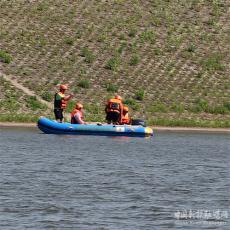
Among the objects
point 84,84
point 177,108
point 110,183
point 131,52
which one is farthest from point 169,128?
point 110,183

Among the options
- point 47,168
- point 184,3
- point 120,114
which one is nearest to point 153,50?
point 184,3

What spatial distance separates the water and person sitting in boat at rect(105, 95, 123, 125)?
8.73 feet

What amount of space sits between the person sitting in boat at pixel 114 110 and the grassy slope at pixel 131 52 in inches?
331

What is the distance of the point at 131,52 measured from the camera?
73.2 m

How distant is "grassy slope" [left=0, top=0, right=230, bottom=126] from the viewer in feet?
217

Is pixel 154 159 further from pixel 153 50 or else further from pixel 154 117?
pixel 153 50

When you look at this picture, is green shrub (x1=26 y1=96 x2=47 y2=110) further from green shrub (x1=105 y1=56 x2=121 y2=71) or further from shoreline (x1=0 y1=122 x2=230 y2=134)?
green shrub (x1=105 y1=56 x2=121 y2=71)

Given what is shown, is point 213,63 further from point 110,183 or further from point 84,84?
point 110,183

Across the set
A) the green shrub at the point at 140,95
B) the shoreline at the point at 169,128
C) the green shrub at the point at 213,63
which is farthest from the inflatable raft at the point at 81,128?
the green shrub at the point at 213,63

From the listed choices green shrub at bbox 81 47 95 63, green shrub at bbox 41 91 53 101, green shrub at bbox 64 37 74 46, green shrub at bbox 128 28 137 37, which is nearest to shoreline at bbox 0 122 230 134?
green shrub at bbox 41 91 53 101

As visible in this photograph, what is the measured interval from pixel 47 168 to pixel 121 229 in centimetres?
1186

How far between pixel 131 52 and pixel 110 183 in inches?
1665

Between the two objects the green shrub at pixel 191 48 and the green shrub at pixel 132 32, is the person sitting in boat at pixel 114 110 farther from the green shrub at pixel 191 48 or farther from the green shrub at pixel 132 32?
the green shrub at pixel 132 32

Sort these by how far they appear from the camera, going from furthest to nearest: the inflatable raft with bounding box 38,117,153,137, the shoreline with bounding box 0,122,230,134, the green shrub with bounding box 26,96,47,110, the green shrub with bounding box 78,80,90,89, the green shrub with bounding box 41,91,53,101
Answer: the green shrub with bounding box 78,80,90,89
the green shrub with bounding box 41,91,53,101
the green shrub with bounding box 26,96,47,110
the shoreline with bounding box 0,122,230,134
the inflatable raft with bounding box 38,117,153,137
